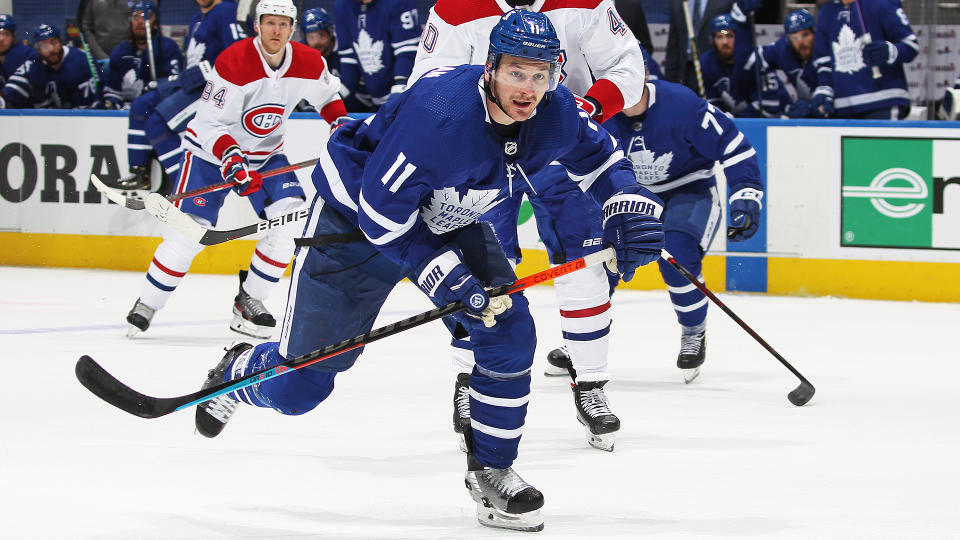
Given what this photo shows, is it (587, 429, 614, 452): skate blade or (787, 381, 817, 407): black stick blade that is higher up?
(587, 429, 614, 452): skate blade

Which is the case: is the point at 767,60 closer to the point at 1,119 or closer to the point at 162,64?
the point at 162,64

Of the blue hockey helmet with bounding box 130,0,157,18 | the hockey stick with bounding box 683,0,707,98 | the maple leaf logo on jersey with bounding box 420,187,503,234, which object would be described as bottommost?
the hockey stick with bounding box 683,0,707,98

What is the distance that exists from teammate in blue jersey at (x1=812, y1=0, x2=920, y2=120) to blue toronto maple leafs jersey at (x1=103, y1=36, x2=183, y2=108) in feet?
13.1

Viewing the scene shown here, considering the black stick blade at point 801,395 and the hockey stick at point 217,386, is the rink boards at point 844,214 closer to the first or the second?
the black stick blade at point 801,395

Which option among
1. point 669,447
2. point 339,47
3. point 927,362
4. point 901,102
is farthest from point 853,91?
point 669,447

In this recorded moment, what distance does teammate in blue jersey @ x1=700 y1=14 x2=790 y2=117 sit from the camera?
705 cm

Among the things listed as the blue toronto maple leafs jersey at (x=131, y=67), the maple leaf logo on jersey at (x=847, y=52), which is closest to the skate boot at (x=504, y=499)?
the maple leaf logo on jersey at (x=847, y=52)

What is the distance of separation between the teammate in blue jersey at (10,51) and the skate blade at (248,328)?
12.7 ft

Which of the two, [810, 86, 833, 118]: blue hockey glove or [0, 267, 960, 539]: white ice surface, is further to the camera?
[810, 86, 833, 118]: blue hockey glove

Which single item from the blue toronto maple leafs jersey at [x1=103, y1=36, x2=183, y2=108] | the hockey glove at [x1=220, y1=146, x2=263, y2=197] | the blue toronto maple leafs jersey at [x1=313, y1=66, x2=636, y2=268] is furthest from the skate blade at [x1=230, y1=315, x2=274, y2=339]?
the blue toronto maple leafs jersey at [x1=103, y1=36, x2=183, y2=108]

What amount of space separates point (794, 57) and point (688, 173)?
3020 millimetres

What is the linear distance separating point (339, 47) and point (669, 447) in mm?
4624

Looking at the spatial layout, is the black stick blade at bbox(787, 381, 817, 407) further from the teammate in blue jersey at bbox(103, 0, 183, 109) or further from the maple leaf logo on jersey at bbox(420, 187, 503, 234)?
the teammate in blue jersey at bbox(103, 0, 183, 109)

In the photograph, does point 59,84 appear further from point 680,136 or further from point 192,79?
point 680,136
